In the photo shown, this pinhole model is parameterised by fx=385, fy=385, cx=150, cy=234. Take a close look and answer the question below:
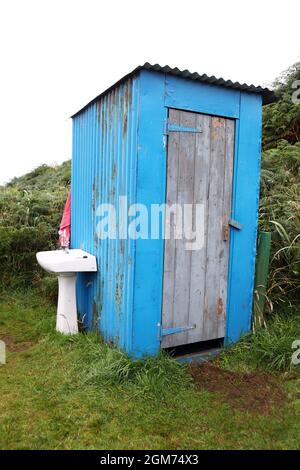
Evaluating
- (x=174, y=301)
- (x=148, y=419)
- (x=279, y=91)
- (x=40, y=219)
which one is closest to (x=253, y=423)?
(x=148, y=419)

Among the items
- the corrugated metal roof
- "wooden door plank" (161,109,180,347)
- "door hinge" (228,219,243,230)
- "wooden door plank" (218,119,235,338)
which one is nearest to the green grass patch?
"wooden door plank" (218,119,235,338)

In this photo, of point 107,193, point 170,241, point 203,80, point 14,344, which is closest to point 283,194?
point 203,80

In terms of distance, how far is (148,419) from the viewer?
293 cm

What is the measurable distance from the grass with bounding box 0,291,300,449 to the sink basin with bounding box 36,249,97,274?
79cm

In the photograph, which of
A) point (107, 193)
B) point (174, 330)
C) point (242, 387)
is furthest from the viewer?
point (107, 193)

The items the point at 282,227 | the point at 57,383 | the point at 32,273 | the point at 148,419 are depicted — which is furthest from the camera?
the point at 32,273

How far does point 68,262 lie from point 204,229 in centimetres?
150

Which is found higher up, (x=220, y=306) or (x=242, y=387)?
(x=220, y=306)

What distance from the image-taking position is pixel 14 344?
14.7ft

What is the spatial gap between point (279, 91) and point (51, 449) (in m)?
9.69

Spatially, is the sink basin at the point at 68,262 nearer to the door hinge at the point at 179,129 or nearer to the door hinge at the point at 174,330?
the door hinge at the point at 174,330

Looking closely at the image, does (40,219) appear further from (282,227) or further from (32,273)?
(282,227)

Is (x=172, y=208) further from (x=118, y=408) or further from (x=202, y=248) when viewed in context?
(x=118, y=408)

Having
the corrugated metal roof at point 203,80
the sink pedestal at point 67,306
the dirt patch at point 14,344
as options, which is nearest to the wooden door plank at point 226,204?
the corrugated metal roof at point 203,80
